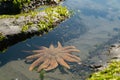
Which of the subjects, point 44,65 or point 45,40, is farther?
point 45,40

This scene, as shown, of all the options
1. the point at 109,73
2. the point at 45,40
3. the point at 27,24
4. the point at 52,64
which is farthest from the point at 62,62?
the point at 27,24

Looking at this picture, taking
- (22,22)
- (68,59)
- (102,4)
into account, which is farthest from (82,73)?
(102,4)

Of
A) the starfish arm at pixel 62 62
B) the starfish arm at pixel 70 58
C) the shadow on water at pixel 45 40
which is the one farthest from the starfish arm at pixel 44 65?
the shadow on water at pixel 45 40

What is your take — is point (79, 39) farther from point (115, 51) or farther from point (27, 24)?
point (27, 24)

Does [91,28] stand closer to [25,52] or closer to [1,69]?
[25,52]

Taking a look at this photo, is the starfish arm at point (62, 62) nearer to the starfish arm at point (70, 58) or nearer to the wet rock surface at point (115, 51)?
the starfish arm at point (70, 58)

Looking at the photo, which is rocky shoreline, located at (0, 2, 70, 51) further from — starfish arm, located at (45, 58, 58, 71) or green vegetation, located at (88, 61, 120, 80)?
green vegetation, located at (88, 61, 120, 80)
